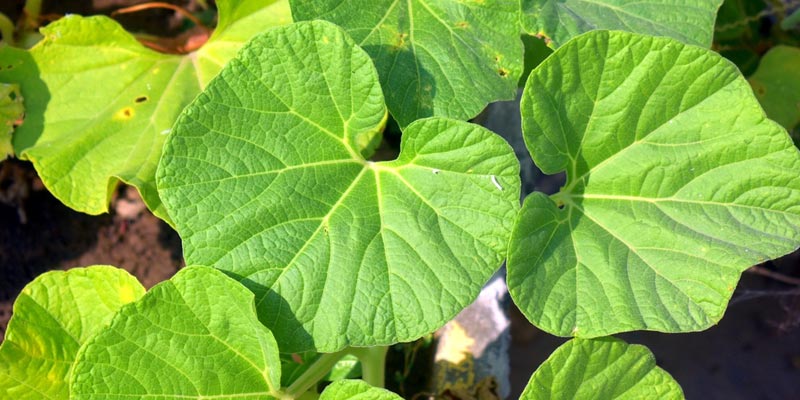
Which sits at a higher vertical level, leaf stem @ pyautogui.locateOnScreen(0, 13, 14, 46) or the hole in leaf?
leaf stem @ pyautogui.locateOnScreen(0, 13, 14, 46)

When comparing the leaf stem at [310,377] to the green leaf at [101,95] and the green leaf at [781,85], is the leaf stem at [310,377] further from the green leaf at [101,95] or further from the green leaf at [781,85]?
the green leaf at [781,85]

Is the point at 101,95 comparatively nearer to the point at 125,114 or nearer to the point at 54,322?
the point at 125,114

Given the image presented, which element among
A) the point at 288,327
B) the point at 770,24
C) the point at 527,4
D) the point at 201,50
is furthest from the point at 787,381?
the point at 201,50

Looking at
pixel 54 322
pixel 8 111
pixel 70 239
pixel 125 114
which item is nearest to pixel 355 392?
pixel 54 322

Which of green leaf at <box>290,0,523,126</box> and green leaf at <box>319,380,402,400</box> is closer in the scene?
green leaf at <box>319,380,402,400</box>

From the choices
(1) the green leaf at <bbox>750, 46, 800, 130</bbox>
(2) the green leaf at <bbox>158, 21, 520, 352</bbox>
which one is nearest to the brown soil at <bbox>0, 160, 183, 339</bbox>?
(2) the green leaf at <bbox>158, 21, 520, 352</bbox>

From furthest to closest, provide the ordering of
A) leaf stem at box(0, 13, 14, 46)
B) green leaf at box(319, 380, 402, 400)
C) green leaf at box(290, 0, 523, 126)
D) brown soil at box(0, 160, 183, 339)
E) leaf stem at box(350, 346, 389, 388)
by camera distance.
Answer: brown soil at box(0, 160, 183, 339) < leaf stem at box(0, 13, 14, 46) < leaf stem at box(350, 346, 389, 388) < green leaf at box(290, 0, 523, 126) < green leaf at box(319, 380, 402, 400)

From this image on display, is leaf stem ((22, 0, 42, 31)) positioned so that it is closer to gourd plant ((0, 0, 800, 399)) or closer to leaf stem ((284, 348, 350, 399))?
gourd plant ((0, 0, 800, 399))
